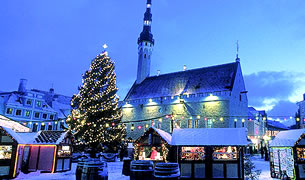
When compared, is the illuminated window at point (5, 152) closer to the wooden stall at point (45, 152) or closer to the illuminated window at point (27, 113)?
the wooden stall at point (45, 152)

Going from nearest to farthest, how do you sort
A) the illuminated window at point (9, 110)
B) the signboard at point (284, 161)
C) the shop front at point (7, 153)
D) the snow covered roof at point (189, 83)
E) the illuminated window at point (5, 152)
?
1. the shop front at point (7, 153)
2. the illuminated window at point (5, 152)
3. the signboard at point (284, 161)
4. the snow covered roof at point (189, 83)
5. the illuminated window at point (9, 110)

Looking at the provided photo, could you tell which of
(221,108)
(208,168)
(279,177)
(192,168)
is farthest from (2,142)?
(221,108)

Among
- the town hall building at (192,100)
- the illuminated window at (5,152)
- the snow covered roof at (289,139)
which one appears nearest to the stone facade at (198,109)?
the town hall building at (192,100)

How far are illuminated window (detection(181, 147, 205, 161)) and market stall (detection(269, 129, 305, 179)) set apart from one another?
502 centimetres

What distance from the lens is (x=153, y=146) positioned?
1477 centimetres

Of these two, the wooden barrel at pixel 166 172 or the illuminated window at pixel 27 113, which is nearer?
the wooden barrel at pixel 166 172

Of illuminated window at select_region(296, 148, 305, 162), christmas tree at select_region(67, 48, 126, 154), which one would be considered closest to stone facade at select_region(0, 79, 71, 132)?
christmas tree at select_region(67, 48, 126, 154)

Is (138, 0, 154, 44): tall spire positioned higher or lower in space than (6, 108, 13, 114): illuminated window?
higher

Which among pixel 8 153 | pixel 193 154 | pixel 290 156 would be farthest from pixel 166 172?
pixel 8 153

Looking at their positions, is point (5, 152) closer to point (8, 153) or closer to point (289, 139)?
point (8, 153)

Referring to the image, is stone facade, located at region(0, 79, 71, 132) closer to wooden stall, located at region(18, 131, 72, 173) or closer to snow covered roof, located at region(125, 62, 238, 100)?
snow covered roof, located at region(125, 62, 238, 100)

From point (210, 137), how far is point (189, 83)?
20.9m

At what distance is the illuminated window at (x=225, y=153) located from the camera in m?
13.6

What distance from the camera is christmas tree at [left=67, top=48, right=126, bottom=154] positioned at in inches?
877
